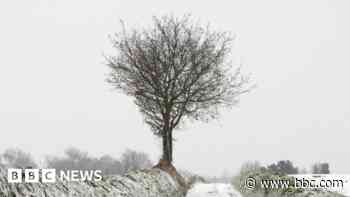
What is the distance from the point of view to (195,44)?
21109 mm

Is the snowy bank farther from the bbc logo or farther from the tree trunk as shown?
the tree trunk

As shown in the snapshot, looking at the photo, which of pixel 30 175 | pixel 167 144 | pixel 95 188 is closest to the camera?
pixel 30 175

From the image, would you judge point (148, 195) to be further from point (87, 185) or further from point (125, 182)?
point (87, 185)

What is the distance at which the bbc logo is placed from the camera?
4785 mm

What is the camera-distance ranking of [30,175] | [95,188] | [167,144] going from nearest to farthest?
[30,175]
[95,188]
[167,144]

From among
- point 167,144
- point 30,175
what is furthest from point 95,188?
point 167,144

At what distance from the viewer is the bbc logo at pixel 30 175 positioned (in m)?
4.79

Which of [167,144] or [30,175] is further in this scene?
[167,144]

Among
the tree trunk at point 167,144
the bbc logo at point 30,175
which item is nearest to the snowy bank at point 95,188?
the bbc logo at point 30,175

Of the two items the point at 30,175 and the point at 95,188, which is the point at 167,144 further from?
the point at 30,175

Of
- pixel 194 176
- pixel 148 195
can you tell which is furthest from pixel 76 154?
pixel 148 195

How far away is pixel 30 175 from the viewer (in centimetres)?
529

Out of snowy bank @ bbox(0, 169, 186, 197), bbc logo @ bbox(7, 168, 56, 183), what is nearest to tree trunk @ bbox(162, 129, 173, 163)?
snowy bank @ bbox(0, 169, 186, 197)

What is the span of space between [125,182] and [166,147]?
12.1m
